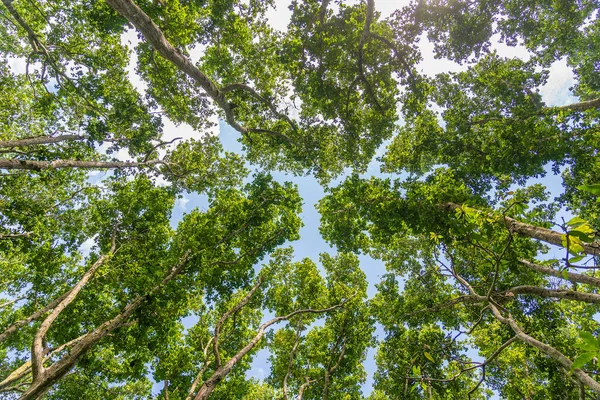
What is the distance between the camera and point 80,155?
12.0 metres

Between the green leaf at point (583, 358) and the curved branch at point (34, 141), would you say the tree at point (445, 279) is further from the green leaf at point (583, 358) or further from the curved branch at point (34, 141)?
the curved branch at point (34, 141)

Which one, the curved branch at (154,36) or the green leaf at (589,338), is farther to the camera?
the curved branch at (154,36)

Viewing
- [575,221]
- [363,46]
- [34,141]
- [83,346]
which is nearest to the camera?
[575,221]

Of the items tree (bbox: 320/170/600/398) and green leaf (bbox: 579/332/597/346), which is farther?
tree (bbox: 320/170/600/398)

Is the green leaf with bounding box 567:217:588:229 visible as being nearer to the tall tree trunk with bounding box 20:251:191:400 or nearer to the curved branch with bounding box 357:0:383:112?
the curved branch with bounding box 357:0:383:112

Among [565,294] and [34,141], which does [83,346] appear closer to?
[34,141]

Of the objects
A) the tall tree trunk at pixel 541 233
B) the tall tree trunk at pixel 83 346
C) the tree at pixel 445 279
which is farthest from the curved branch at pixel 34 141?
the tall tree trunk at pixel 541 233

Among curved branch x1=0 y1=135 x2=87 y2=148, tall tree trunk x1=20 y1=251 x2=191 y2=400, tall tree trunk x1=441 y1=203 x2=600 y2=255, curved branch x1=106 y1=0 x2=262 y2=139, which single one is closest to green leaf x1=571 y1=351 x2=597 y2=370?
tall tree trunk x1=441 y1=203 x2=600 y2=255

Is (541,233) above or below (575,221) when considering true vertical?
above

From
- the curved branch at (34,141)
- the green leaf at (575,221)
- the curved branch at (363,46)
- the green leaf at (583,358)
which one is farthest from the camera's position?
the curved branch at (34,141)

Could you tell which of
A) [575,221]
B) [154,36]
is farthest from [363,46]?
[575,221]

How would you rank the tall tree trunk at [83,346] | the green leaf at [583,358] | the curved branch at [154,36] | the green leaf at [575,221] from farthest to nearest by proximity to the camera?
the tall tree trunk at [83,346]
the curved branch at [154,36]
the green leaf at [575,221]
the green leaf at [583,358]

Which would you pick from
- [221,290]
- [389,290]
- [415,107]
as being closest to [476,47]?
[415,107]

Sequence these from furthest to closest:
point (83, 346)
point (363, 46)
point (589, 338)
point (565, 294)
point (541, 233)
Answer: point (363, 46) < point (83, 346) < point (541, 233) < point (565, 294) < point (589, 338)
